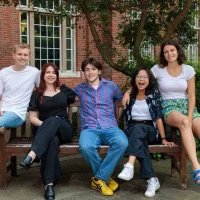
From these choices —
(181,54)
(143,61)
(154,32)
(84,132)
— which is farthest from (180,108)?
(154,32)

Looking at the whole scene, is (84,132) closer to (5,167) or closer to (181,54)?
(5,167)

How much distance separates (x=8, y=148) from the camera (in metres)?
4.93

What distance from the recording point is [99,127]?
5.18 metres

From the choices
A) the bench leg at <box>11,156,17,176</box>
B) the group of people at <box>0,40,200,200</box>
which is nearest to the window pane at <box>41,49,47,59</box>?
the group of people at <box>0,40,200,200</box>

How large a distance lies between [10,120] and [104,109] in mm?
1165

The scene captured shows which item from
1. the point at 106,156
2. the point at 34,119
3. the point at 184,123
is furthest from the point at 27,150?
the point at 184,123

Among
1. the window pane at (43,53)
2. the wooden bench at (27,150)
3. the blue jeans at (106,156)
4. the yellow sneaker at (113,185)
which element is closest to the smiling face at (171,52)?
the wooden bench at (27,150)

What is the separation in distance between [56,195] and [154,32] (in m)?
5.48

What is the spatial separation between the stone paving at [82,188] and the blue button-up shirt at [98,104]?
73 centimetres

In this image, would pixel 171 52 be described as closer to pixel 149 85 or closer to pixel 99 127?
pixel 149 85

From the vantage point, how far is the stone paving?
189 inches

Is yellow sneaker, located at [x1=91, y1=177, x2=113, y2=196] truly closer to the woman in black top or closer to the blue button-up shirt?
the woman in black top

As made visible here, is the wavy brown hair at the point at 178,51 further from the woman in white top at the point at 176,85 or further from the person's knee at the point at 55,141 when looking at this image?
the person's knee at the point at 55,141

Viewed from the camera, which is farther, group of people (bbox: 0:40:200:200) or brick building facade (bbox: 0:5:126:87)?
brick building facade (bbox: 0:5:126:87)
